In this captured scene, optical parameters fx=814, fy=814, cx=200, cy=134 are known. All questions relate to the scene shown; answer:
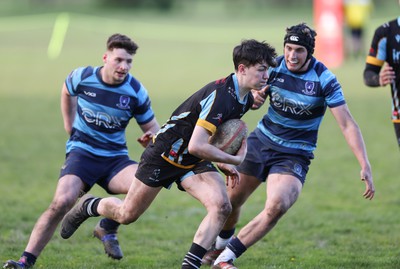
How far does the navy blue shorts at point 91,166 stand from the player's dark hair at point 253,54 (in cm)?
176

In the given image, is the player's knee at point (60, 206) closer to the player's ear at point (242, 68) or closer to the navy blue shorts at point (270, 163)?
the navy blue shorts at point (270, 163)

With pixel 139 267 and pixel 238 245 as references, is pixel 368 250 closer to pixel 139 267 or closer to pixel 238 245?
pixel 238 245

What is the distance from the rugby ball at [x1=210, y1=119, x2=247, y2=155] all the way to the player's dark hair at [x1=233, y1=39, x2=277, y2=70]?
0.48 meters

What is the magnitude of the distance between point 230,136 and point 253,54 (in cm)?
67

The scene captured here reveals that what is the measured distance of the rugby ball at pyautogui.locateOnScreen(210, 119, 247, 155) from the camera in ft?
21.3

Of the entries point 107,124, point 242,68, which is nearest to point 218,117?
point 242,68

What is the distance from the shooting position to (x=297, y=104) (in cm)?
731

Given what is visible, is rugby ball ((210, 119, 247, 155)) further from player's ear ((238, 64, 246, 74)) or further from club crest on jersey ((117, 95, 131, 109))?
club crest on jersey ((117, 95, 131, 109))

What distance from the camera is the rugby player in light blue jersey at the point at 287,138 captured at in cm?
701

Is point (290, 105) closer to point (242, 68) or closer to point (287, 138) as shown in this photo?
point (287, 138)

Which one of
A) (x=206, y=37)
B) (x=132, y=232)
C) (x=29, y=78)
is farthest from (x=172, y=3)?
(x=132, y=232)

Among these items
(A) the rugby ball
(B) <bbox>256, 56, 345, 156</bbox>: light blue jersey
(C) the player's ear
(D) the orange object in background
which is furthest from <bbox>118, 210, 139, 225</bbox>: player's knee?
(D) the orange object in background

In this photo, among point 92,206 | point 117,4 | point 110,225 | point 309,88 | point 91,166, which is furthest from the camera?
point 117,4

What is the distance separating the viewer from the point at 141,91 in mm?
7691
